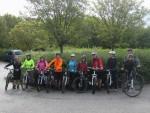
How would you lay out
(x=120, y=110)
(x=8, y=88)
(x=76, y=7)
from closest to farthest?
(x=120, y=110)
(x=8, y=88)
(x=76, y=7)

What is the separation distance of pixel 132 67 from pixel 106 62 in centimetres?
166

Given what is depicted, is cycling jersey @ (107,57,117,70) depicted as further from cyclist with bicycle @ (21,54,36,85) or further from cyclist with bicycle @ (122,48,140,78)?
cyclist with bicycle @ (21,54,36,85)

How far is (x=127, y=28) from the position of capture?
38.1 meters

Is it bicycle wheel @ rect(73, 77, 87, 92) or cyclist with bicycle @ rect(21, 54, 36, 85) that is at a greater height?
cyclist with bicycle @ rect(21, 54, 36, 85)

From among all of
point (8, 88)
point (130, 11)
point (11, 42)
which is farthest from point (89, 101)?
point (11, 42)

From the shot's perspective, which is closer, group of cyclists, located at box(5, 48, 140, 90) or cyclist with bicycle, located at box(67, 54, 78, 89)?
group of cyclists, located at box(5, 48, 140, 90)

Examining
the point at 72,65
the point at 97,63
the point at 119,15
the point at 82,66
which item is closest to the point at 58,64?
the point at 72,65

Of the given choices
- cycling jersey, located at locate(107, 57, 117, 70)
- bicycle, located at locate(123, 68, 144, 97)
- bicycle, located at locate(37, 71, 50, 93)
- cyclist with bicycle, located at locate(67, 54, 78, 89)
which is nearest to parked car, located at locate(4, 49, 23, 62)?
bicycle, located at locate(37, 71, 50, 93)

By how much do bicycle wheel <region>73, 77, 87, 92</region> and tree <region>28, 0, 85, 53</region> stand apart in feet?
24.1

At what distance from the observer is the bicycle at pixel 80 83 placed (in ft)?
61.3

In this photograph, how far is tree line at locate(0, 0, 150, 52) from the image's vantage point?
25875 mm

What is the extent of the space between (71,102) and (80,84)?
257 centimetres

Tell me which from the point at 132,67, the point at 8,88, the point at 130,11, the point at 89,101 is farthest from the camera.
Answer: the point at 130,11

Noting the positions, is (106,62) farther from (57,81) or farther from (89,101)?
(89,101)
